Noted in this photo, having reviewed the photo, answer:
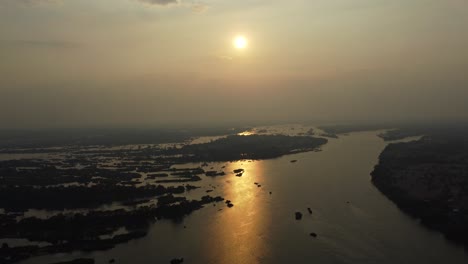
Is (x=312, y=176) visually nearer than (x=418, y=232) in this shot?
No

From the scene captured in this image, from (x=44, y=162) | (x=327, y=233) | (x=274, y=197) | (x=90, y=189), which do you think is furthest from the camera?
(x=44, y=162)

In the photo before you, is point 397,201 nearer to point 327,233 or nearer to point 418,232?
point 418,232

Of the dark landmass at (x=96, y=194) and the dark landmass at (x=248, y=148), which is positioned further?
the dark landmass at (x=248, y=148)

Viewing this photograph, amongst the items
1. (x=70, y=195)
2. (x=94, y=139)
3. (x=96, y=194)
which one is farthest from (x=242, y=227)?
(x=94, y=139)

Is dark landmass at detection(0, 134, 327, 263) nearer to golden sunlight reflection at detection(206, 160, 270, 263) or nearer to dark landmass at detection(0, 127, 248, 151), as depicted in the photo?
golden sunlight reflection at detection(206, 160, 270, 263)

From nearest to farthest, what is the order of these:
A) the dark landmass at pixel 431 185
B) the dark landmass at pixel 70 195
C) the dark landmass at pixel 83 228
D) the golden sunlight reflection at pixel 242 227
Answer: the golden sunlight reflection at pixel 242 227, the dark landmass at pixel 83 228, the dark landmass at pixel 431 185, the dark landmass at pixel 70 195

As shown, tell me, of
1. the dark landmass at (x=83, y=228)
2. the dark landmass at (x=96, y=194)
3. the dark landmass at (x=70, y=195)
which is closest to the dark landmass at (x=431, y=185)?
the dark landmass at (x=96, y=194)

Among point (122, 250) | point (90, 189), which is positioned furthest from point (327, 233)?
point (90, 189)

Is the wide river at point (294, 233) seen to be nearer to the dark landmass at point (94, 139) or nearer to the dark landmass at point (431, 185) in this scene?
the dark landmass at point (431, 185)
